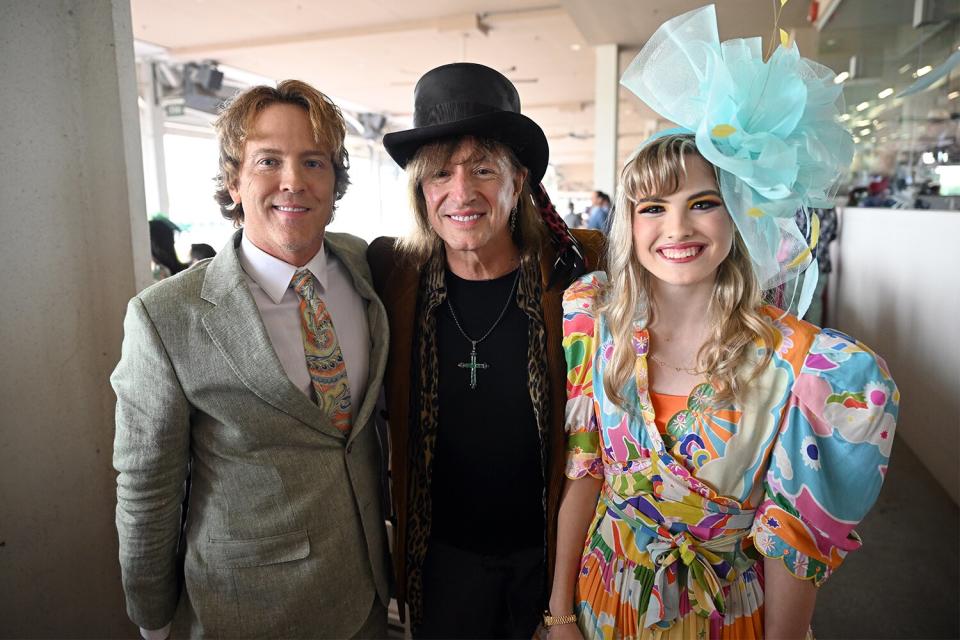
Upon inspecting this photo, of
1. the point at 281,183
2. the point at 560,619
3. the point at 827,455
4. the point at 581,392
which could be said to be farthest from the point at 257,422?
the point at 827,455

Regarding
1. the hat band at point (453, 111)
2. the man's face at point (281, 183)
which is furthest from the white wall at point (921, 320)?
the man's face at point (281, 183)

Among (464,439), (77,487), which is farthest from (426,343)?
(77,487)

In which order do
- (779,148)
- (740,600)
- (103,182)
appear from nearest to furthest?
1. (779,148)
2. (740,600)
3. (103,182)

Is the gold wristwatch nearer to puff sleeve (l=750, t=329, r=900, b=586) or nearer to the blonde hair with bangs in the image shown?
puff sleeve (l=750, t=329, r=900, b=586)

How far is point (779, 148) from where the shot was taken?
3.60ft

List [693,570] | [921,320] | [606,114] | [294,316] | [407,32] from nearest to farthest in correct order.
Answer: [693,570] < [294,316] < [921,320] < [407,32] < [606,114]

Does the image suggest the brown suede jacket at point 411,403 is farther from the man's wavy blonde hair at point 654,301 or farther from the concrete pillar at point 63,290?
the concrete pillar at point 63,290

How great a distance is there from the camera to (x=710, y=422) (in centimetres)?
116

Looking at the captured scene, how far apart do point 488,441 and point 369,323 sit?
0.43m

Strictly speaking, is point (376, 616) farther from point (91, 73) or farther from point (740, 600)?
point (91, 73)

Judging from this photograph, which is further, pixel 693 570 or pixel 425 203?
pixel 425 203

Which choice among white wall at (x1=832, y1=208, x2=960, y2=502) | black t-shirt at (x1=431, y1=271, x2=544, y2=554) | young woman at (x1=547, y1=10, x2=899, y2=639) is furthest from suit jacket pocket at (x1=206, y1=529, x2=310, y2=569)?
white wall at (x1=832, y1=208, x2=960, y2=502)

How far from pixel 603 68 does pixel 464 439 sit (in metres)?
8.78

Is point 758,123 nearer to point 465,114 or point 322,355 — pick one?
point 465,114
